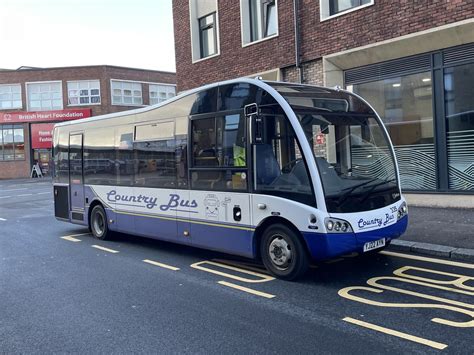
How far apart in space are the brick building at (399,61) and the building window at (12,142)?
3513cm

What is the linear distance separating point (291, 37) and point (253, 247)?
9.00m

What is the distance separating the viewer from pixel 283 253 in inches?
252

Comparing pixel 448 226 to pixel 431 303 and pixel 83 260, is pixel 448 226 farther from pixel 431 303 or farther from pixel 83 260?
pixel 83 260

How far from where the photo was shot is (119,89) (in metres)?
46.0

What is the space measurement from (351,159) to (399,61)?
6322 millimetres

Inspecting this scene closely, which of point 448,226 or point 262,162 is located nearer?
point 262,162

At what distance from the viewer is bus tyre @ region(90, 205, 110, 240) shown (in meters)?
10.1

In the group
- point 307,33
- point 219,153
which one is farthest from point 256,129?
point 307,33

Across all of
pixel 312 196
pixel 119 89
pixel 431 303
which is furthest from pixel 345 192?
pixel 119 89

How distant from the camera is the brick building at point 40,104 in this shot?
44438 mm

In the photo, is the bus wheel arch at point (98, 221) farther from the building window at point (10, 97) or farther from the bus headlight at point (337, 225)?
the building window at point (10, 97)

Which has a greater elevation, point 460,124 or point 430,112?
point 430,112

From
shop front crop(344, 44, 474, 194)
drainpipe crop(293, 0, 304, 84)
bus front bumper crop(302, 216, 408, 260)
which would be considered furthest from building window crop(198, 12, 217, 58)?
bus front bumper crop(302, 216, 408, 260)

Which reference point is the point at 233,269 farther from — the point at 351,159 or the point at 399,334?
the point at 399,334
